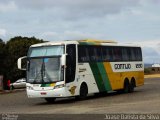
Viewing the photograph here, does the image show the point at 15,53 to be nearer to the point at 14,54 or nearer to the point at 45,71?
the point at 14,54

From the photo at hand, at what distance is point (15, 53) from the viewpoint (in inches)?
2721

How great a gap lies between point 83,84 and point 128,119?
1132 centimetres

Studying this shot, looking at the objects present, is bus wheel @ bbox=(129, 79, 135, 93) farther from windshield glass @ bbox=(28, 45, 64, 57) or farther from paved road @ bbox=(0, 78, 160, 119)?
windshield glass @ bbox=(28, 45, 64, 57)

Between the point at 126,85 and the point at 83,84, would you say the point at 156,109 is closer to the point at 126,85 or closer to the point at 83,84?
the point at 83,84

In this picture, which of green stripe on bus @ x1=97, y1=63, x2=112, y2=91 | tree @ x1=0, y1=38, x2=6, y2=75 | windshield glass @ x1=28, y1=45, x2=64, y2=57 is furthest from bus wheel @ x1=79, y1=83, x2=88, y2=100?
tree @ x1=0, y1=38, x2=6, y2=75

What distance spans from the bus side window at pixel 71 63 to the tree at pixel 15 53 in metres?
40.7

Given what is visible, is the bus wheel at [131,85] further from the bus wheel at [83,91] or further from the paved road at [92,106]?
the bus wheel at [83,91]

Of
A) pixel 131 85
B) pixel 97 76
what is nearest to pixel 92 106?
pixel 97 76

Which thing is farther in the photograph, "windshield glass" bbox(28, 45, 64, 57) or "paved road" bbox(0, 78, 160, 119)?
"windshield glass" bbox(28, 45, 64, 57)

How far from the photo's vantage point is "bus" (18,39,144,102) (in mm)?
25250

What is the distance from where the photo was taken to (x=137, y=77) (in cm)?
3409

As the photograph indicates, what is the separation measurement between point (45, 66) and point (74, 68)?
1651 millimetres

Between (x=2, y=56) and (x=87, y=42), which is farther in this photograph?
(x=2, y=56)

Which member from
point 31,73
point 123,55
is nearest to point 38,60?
point 31,73
